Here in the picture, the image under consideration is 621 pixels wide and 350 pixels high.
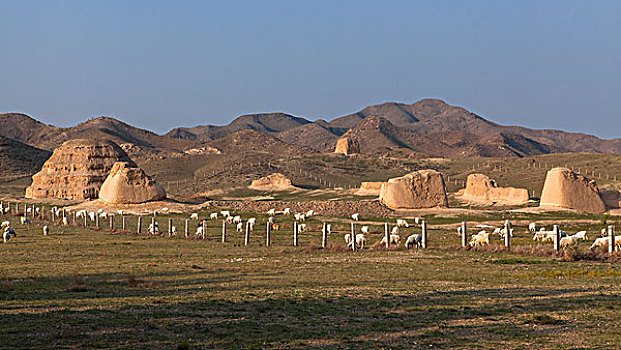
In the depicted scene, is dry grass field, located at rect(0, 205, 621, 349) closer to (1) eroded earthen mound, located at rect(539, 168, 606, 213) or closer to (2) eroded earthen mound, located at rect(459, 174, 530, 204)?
(1) eroded earthen mound, located at rect(539, 168, 606, 213)

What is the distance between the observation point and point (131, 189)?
6400 centimetres

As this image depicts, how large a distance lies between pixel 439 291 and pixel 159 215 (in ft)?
144

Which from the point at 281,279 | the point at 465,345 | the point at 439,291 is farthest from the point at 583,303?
the point at 281,279

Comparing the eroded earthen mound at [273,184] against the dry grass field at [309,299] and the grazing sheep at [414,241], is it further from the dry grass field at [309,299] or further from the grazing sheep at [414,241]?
the dry grass field at [309,299]

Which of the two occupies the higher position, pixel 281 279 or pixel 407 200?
pixel 407 200

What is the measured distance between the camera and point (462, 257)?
86.6 feet

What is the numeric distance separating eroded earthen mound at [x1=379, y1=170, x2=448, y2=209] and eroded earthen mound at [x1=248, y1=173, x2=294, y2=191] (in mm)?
45995

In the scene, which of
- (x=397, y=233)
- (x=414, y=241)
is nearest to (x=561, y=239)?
(x=414, y=241)

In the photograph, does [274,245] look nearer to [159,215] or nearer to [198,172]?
[159,215]

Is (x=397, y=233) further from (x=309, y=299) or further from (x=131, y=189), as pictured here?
(x=131, y=189)

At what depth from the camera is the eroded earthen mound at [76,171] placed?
3568 inches

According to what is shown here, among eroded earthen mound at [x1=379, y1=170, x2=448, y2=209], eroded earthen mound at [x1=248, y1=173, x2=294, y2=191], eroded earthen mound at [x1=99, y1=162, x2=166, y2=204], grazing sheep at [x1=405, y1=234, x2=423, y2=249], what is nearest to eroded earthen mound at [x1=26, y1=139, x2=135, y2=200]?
eroded earthen mound at [x1=248, y1=173, x2=294, y2=191]

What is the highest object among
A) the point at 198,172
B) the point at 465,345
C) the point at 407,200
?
the point at 198,172

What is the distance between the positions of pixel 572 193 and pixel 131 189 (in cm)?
3676
